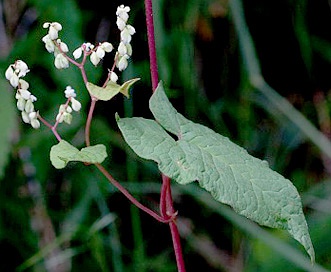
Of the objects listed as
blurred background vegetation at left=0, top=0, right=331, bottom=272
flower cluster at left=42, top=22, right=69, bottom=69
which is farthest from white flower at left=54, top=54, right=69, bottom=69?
blurred background vegetation at left=0, top=0, right=331, bottom=272

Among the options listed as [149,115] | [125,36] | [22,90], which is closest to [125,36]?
[125,36]

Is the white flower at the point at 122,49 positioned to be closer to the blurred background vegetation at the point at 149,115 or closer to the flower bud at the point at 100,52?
the flower bud at the point at 100,52

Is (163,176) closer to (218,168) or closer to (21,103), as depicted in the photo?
(218,168)

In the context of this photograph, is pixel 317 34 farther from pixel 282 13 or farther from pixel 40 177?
pixel 40 177

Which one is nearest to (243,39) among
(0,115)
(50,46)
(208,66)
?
(208,66)

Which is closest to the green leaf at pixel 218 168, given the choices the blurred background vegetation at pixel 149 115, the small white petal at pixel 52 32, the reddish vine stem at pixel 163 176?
the reddish vine stem at pixel 163 176

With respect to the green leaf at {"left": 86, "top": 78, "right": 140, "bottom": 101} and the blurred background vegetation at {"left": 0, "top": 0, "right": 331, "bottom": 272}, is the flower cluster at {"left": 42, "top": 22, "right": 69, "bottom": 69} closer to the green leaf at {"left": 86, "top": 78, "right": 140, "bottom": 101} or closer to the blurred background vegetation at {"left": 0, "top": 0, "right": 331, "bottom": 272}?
the green leaf at {"left": 86, "top": 78, "right": 140, "bottom": 101}

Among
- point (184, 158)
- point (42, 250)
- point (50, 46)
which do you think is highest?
point (50, 46)
